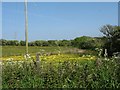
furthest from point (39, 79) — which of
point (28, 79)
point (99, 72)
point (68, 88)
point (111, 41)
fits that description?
point (111, 41)

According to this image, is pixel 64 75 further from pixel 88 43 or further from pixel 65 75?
pixel 88 43

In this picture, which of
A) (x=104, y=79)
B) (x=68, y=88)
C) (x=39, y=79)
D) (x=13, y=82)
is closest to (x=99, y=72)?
(x=104, y=79)

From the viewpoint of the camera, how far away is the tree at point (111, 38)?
60.3 feet

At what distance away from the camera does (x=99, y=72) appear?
677 centimetres

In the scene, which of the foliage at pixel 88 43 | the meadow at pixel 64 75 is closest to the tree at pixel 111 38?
the foliage at pixel 88 43

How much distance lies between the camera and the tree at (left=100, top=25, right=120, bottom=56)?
1839 centimetres

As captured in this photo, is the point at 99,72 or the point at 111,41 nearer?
the point at 99,72

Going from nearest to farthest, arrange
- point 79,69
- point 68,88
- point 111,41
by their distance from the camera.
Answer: point 68,88
point 79,69
point 111,41

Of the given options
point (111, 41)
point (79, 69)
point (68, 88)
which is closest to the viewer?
point (68, 88)

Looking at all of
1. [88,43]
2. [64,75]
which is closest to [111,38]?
[88,43]

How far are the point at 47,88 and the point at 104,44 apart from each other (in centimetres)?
1293

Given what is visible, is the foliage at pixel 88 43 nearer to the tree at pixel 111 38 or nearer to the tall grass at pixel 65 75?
the tree at pixel 111 38

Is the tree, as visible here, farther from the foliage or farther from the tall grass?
the tall grass

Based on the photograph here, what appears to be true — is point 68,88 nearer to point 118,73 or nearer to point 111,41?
point 118,73
